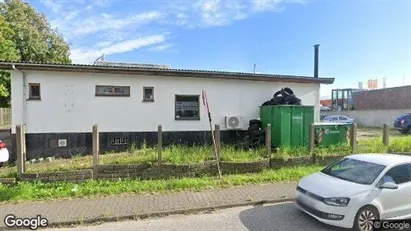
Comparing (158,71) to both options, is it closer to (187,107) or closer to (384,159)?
(187,107)

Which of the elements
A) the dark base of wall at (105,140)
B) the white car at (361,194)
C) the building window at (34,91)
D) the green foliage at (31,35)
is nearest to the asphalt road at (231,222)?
the white car at (361,194)

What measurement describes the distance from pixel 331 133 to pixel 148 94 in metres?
7.55

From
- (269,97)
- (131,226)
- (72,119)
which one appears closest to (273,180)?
(131,226)

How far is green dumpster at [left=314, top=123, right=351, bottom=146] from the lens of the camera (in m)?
12.3

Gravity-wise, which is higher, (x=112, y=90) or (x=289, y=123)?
(x=112, y=90)

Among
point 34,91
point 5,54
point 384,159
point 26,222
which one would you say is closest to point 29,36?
point 5,54

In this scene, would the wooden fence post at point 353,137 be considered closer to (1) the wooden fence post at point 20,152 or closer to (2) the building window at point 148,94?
(2) the building window at point 148,94

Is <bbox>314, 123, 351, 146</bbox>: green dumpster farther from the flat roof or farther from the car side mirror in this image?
the car side mirror

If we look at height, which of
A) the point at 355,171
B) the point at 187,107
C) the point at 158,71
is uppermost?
the point at 158,71

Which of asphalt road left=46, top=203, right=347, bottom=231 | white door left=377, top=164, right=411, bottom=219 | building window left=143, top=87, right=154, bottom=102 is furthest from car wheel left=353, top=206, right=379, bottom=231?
building window left=143, top=87, right=154, bottom=102

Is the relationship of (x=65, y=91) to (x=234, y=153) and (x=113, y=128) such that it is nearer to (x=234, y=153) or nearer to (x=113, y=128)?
(x=113, y=128)

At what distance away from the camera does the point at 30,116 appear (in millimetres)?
11594

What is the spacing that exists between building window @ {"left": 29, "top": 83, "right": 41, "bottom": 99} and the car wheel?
11.1m

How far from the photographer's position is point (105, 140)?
12.4m
